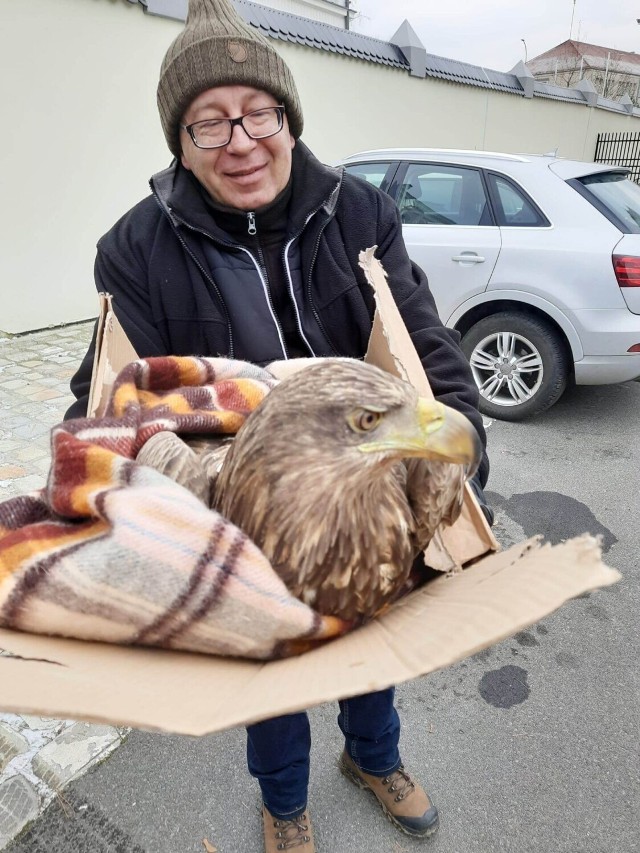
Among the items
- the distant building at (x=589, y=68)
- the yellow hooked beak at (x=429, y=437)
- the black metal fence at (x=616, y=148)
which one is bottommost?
the yellow hooked beak at (x=429, y=437)

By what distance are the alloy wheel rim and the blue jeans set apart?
10.6 ft

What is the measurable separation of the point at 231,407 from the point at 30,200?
20.7 feet

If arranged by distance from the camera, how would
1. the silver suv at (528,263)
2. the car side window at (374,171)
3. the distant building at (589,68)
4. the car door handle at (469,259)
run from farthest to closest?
the distant building at (589,68), the car side window at (374,171), the car door handle at (469,259), the silver suv at (528,263)

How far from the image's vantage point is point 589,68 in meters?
32.0

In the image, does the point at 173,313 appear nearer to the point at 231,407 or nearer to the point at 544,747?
the point at 231,407

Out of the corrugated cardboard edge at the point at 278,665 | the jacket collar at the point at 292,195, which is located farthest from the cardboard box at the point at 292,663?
the jacket collar at the point at 292,195

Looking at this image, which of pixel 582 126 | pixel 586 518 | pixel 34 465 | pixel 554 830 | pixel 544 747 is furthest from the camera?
pixel 582 126

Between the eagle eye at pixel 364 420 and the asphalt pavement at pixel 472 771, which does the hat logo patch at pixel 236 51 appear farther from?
the asphalt pavement at pixel 472 771

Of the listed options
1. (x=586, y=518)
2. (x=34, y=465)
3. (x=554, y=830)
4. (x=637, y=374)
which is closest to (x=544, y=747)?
(x=554, y=830)

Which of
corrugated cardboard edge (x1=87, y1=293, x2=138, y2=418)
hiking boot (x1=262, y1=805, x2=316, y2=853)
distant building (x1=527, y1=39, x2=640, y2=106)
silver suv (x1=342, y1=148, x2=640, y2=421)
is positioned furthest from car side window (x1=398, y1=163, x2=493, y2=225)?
distant building (x1=527, y1=39, x2=640, y2=106)

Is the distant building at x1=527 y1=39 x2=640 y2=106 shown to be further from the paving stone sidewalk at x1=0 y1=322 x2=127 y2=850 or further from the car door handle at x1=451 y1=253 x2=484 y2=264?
the paving stone sidewalk at x1=0 y1=322 x2=127 y2=850

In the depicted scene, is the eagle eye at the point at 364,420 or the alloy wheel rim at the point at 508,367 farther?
the alloy wheel rim at the point at 508,367

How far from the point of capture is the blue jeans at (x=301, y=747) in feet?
5.63

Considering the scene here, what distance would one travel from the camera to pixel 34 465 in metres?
4.04
